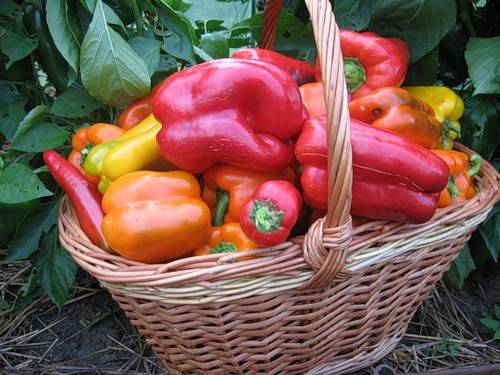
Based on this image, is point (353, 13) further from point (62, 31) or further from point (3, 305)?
point (3, 305)

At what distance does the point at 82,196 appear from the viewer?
37.3 inches

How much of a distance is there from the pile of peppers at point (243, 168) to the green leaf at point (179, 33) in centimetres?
23

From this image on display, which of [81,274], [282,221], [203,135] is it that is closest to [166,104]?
[203,135]

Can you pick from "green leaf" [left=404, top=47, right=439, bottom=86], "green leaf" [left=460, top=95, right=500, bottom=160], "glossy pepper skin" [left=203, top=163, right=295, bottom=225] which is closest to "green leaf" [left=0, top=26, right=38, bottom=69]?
"glossy pepper skin" [left=203, top=163, right=295, bottom=225]

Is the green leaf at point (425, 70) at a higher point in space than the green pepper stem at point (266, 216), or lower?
lower

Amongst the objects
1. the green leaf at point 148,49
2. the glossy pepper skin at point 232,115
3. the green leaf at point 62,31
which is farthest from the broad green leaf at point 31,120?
the glossy pepper skin at point 232,115

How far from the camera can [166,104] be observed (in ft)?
2.89

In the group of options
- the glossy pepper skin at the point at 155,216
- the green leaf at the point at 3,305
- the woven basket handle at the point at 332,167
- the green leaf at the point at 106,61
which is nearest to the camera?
the woven basket handle at the point at 332,167

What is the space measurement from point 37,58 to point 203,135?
586mm

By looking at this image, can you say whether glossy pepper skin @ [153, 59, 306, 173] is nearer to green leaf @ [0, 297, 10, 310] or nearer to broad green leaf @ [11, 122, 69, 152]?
broad green leaf @ [11, 122, 69, 152]

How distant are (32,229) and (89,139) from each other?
0.85ft

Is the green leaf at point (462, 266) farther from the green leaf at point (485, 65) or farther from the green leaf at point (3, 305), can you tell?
the green leaf at point (3, 305)

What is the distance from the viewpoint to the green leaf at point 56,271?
1127mm

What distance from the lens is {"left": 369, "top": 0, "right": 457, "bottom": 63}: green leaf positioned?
1089 millimetres
